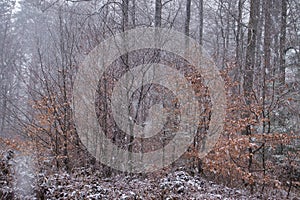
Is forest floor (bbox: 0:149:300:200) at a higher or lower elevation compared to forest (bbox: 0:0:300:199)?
lower

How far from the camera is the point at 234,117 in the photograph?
22.6ft

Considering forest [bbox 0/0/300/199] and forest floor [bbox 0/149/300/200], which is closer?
forest floor [bbox 0/149/300/200]

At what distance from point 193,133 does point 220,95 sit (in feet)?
3.28

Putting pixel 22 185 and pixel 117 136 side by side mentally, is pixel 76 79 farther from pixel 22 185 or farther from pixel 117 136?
pixel 22 185

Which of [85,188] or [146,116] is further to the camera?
[146,116]

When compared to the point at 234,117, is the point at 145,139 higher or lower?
lower

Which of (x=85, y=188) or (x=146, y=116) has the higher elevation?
(x=146, y=116)

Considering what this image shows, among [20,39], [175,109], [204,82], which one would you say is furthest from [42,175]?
[20,39]

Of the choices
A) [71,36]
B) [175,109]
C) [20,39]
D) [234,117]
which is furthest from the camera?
[20,39]

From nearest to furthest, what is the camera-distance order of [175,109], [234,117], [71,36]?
[234,117]
[175,109]
[71,36]

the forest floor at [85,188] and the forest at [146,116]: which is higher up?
the forest at [146,116]

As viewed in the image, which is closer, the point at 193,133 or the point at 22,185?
the point at 22,185

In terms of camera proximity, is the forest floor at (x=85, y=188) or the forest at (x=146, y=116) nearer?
the forest floor at (x=85, y=188)

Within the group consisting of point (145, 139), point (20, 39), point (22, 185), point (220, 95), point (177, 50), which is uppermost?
point (20, 39)
